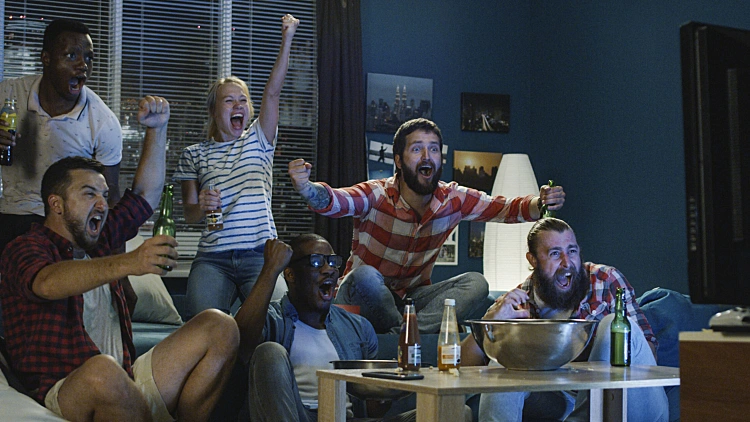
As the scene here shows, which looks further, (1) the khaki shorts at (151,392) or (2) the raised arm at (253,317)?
(2) the raised arm at (253,317)

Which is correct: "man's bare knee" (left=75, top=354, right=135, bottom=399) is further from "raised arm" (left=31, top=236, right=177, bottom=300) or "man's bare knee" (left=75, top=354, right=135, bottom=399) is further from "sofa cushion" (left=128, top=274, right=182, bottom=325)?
"sofa cushion" (left=128, top=274, right=182, bottom=325)

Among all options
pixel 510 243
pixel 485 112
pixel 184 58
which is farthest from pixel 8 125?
pixel 485 112

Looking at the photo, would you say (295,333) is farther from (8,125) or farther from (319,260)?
(8,125)

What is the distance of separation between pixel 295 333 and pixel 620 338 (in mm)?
1101

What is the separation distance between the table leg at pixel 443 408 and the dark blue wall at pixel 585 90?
3.29 metres

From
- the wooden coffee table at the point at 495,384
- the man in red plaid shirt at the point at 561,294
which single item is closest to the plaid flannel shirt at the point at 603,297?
the man in red plaid shirt at the point at 561,294

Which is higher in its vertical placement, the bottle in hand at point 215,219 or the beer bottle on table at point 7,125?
the beer bottle on table at point 7,125

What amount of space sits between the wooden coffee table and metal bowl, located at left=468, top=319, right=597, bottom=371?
3cm

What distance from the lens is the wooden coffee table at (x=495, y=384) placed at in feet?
6.27

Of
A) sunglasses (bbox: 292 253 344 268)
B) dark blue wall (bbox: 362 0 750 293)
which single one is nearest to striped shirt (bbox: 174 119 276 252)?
sunglasses (bbox: 292 253 344 268)

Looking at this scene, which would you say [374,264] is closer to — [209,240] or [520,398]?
[209,240]

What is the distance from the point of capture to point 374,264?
12.6 ft

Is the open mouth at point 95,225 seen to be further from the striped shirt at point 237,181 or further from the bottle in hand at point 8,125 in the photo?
the striped shirt at point 237,181

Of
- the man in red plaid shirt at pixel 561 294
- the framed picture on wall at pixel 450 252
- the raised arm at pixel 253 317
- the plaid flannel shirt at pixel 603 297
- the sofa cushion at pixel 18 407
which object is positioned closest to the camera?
the sofa cushion at pixel 18 407
